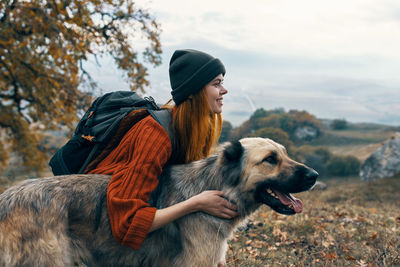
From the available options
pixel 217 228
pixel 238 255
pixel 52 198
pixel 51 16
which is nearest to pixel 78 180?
pixel 52 198

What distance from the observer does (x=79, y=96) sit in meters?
12.1

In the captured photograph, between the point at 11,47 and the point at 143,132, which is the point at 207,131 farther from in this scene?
the point at 11,47

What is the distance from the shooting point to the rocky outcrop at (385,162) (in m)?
23.2

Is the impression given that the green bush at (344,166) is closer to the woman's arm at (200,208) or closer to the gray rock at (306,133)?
the gray rock at (306,133)

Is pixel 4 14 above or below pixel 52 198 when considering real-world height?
above

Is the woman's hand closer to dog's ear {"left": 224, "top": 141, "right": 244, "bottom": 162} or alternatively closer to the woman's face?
dog's ear {"left": 224, "top": 141, "right": 244, "bottom": 162}

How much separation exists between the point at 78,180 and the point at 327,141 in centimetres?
6347

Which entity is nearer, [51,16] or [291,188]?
[291,188]

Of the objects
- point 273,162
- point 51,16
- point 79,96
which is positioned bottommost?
point 79,96

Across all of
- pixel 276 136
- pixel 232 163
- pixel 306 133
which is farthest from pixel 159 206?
pixel 306 133

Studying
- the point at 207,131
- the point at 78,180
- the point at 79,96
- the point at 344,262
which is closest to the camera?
the point at 78,180

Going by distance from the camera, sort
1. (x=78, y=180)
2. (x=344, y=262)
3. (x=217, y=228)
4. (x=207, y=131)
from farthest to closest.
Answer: (x=344, y=262)
(x=207, y=131)
(x=217, y=228)
(x=78, y=180)

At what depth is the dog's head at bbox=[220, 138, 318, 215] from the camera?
3.15 metres

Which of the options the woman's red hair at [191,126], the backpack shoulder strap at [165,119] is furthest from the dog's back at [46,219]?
the woman's red hair at [191,126]
